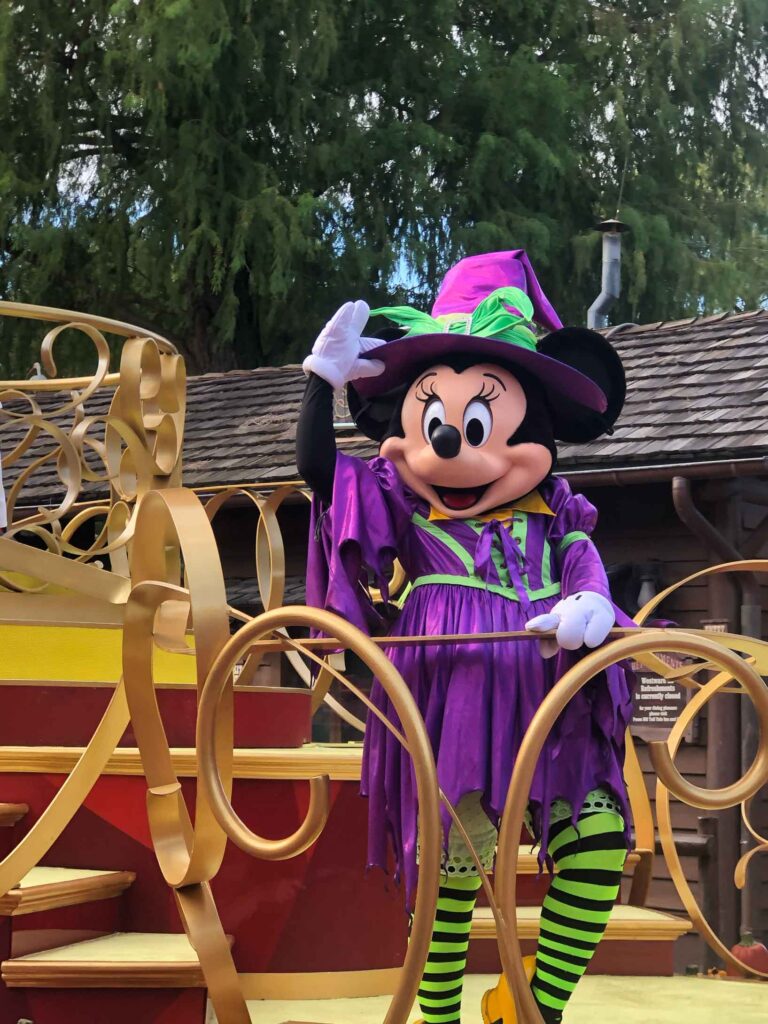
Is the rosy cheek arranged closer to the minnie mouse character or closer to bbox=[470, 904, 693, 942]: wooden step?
the minnie mouse character

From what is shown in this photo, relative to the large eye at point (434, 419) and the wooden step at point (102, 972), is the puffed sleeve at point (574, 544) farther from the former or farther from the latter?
the wooden step at point (102, 972)

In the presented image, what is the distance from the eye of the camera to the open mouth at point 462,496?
254cm

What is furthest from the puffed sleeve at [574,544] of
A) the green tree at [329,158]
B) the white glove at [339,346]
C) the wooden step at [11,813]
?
the green tree at [329,158]

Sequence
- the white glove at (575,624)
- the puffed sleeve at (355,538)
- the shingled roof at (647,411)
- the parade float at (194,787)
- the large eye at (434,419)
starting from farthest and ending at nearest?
the shingled roof at (647,411) < the large eye at (434,419) < the puffed sleeve at (355,538) < the white glove at (575,624) < the parade float at (194,787)

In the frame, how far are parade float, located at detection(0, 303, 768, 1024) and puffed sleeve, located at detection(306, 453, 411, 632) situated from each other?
0.33 feet

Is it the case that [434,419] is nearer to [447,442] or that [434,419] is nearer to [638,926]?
[447,442]

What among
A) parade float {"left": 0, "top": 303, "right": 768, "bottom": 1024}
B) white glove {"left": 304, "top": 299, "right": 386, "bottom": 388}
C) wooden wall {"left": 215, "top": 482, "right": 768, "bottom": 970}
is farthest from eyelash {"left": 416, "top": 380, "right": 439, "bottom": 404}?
wooden wall {"left": 215, "top": 482, "right": 768, "bottom": 970}

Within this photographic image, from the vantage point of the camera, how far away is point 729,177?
54.8 ft

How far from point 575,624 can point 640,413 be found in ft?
16.4

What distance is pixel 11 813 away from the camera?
294 centimetres

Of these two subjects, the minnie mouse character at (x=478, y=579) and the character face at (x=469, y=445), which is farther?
the character face at (x=469, y=445)

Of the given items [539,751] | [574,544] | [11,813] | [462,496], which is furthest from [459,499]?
[11,813]

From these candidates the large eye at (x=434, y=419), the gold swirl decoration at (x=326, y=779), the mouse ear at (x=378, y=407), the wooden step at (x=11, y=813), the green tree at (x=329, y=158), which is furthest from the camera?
the green tree at (x=329, y=158)

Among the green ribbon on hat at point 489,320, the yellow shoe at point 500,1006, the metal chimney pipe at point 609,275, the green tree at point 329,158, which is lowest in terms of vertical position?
the yellow shoe at point 500,1006
